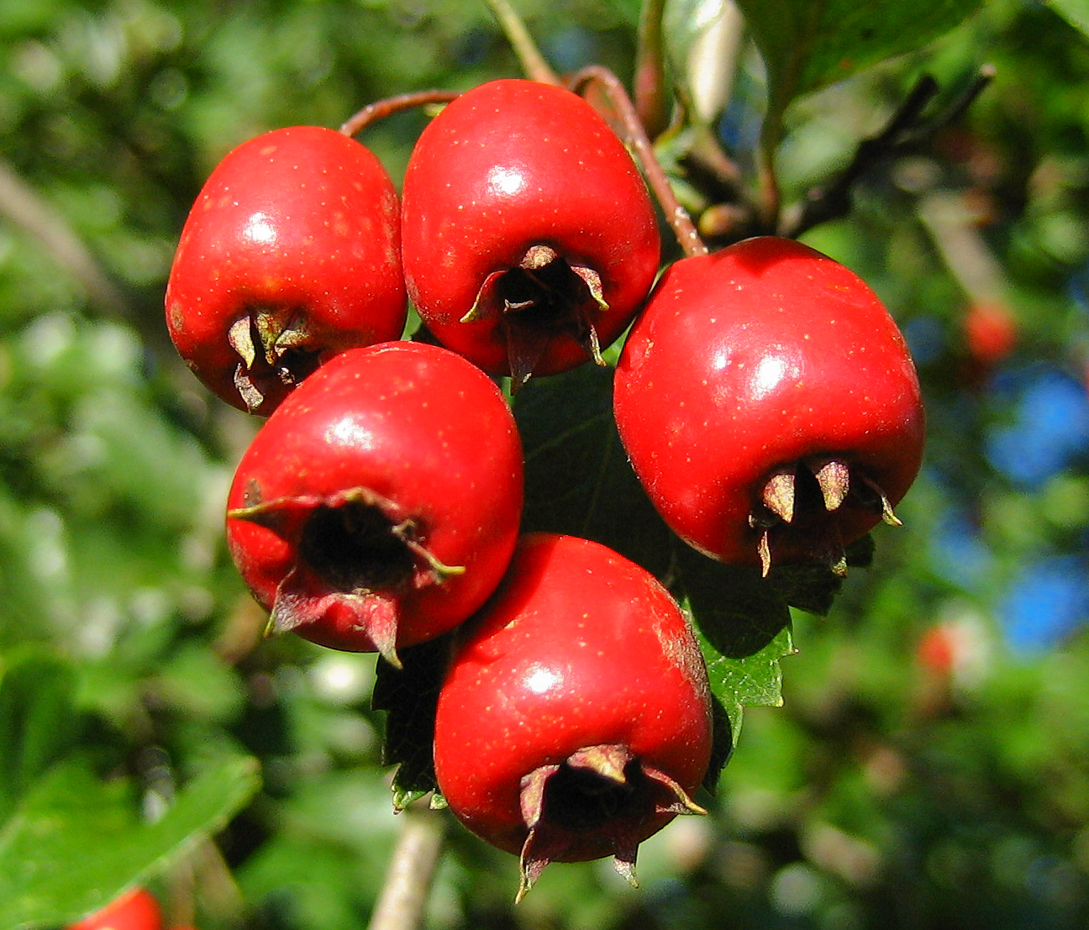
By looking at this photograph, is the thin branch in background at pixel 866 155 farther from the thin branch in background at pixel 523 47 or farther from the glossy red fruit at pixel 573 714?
the glossy red fruit at pixel 573 714

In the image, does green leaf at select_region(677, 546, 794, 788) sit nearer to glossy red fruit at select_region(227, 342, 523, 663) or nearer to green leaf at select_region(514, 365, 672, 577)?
green leaf at select_region(514, 365, 672, 577)

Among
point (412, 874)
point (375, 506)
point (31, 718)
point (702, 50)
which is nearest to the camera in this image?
point (375, 506)

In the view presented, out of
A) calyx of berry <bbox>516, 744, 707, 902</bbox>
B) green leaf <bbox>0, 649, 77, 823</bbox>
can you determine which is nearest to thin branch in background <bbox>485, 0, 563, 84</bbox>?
calyx of berry <bbox>516, 744, 707, 902</bbox>

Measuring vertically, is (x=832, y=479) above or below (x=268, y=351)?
below

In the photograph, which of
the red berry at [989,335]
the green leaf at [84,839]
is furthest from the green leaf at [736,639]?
the red berry at [989,335]

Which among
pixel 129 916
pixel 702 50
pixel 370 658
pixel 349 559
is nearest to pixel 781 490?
pixel 349 559

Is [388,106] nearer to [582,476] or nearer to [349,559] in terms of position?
[582,476]

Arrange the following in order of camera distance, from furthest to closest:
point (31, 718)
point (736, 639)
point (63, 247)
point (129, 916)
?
point (63, 247) < point (129, 916) < point (31, 718) < point (736, 639)

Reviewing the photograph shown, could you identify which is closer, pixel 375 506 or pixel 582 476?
pixel 375 506
